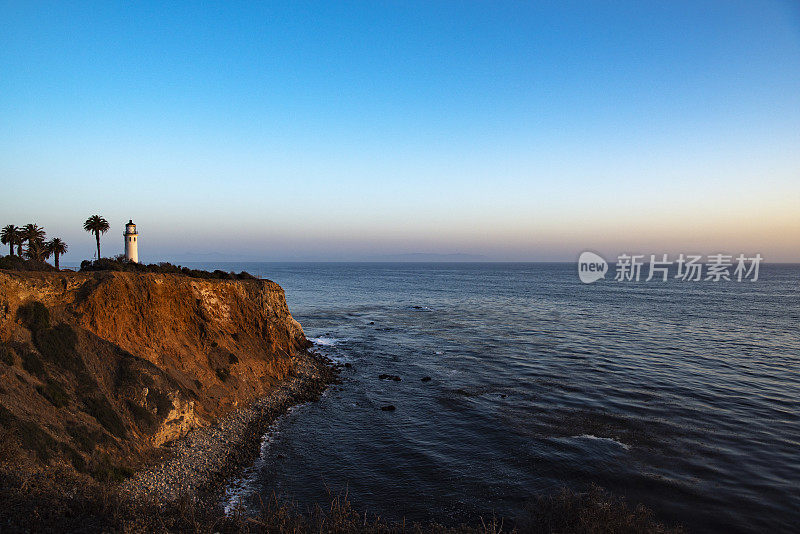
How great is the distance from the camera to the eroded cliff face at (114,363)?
60.6 ft

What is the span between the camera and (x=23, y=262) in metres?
27.4

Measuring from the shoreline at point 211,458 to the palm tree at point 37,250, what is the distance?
114ft

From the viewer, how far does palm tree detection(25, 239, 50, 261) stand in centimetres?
4353

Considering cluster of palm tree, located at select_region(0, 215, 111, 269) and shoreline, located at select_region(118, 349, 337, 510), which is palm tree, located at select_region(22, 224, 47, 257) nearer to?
cluster of palm tree, located at select_region(0, 215, 111, 269)

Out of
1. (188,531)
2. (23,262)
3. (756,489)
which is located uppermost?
(23,262)

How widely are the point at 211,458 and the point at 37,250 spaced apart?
4099cm

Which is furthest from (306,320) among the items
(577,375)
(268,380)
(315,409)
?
(577,375)

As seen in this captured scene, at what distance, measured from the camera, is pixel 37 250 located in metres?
44.6

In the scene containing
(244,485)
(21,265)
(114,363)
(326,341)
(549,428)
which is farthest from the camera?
(326,341)

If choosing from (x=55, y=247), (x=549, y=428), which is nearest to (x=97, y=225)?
(x=55, y=247)

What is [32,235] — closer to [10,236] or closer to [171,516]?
[10,236]

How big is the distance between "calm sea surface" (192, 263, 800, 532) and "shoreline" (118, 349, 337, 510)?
1.09 metres

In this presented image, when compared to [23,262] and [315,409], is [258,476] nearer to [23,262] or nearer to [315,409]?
[315,409]

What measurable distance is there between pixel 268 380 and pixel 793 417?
130 ft
